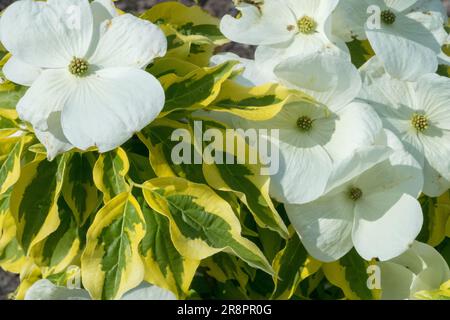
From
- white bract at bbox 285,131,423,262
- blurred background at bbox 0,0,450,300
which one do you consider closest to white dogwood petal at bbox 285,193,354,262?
white bract at bbox 285,131,423,262

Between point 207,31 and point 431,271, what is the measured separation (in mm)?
439

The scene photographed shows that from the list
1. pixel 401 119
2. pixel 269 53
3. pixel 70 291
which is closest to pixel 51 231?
pixel 70 291

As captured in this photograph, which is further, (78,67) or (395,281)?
(395,281)

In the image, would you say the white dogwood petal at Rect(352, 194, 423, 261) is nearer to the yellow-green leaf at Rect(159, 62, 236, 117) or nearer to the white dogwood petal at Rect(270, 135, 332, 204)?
the white dogwood petal at Rect(270, 135, 332, 204)

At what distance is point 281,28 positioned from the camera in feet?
3.14

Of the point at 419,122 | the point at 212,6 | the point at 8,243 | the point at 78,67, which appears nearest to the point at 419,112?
the point at 419,122

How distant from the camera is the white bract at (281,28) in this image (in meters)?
0.94

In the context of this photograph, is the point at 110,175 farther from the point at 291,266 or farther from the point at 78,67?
the point at 291,266

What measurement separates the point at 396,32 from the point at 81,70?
0.40m

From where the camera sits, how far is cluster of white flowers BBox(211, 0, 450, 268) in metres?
0.88

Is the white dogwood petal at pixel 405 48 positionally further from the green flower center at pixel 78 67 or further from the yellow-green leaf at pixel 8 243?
the yellow-green leaf at pixel 8 243

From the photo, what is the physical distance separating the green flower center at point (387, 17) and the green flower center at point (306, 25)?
9 cm

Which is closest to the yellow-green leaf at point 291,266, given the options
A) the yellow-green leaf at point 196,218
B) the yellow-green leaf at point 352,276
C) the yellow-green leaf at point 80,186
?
the yellow-green leaf at point 352,276

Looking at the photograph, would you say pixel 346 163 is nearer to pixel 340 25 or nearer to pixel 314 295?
pixel 340 25
